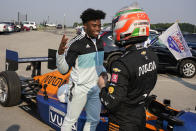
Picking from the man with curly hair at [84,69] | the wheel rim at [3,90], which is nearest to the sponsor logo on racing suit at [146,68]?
the man with curly hair at [84,69]

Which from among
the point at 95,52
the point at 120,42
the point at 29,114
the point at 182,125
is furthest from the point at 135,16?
the point at 29,114

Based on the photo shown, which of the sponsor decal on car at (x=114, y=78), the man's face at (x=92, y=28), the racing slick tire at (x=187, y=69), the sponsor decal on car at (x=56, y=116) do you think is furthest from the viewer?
the racing slick tire at (x=187, y=69)

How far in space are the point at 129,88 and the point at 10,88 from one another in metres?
3.12

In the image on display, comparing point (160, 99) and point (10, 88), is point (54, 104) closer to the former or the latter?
point (10, 88)

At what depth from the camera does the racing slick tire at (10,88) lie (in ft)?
13.7

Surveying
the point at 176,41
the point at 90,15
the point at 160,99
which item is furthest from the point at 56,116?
the point at 176,41

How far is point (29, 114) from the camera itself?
4211 millimetres

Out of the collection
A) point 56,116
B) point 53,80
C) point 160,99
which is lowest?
point 160,99

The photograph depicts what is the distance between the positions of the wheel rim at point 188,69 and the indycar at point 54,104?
5.90 metres

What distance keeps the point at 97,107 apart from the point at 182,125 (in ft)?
3.14

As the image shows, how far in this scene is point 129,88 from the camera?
5.53 ft

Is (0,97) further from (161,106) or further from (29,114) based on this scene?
(161,106)

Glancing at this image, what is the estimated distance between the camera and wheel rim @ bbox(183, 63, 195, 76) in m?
8.51

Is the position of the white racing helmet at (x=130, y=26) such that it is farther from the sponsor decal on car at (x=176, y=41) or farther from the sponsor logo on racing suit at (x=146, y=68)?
the sponsor decal on car at (x=176, y=41)
